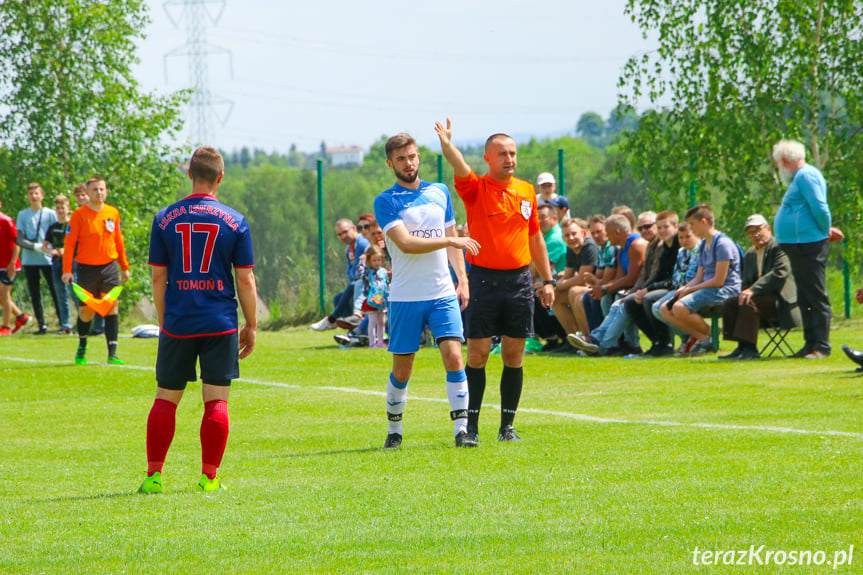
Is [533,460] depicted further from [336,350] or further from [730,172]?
[730,172]

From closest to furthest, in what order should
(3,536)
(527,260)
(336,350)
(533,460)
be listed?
(3,536)
(533,460)
(527,260)
(336,350)

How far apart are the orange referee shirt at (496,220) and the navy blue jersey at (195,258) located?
1.98 m

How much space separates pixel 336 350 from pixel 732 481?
10.6m

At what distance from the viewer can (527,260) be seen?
7.82m

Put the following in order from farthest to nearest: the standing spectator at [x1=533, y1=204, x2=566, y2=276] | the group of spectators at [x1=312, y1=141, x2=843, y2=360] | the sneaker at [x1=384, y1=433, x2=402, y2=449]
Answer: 1. the standing spectator at [x1=533, y1=204, x2=566, y2=276]
2. the group of spectators at [x1=312, y1=141, x2=843, y2=360]
3. the sneaker at [x1=384, y1=433, x2=402, y2=449]

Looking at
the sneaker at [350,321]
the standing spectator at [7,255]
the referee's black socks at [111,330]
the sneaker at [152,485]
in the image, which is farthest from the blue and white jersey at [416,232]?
the standing spectator at [7,255]

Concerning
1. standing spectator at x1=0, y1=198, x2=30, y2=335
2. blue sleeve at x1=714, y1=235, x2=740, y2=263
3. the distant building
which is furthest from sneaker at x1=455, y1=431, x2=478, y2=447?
the distant building

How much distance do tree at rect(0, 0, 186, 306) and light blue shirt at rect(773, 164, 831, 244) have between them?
13971 mm

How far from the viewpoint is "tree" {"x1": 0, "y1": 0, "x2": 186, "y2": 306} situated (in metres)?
22.9

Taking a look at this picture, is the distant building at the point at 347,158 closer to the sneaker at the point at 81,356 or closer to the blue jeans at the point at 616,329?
the sneaker at the point at 81,356

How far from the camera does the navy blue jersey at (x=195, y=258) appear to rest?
614cm

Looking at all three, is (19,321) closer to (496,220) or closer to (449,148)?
(496,220)

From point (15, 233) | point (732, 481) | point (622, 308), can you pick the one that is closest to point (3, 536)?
point (732, 481)

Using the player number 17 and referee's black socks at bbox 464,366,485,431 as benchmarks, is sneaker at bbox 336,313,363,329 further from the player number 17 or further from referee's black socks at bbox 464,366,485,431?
the player number 17
